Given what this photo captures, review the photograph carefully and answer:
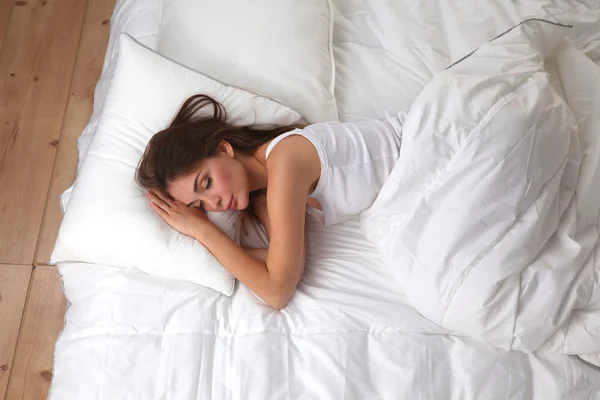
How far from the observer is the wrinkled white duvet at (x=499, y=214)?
3.36 ft

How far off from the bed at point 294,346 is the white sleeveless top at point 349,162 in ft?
0.27

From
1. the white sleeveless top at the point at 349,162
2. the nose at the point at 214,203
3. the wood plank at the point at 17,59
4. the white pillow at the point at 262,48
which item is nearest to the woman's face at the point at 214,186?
the nose at the point at 214,203

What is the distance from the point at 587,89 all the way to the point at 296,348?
85 centimetres

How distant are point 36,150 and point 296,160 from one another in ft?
3.54

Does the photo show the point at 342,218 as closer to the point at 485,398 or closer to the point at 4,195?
the point at 485,398

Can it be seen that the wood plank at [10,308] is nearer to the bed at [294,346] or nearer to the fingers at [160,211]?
the bed at [294,346]

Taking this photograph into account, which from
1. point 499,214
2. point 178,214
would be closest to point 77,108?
point 178,214

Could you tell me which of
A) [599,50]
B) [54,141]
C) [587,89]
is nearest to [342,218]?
[587,89]

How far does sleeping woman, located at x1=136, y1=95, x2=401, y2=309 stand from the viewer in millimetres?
1130

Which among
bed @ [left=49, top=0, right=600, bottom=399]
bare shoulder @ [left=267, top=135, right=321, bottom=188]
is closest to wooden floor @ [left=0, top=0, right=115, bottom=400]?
bed @ [left=49, top=0, right=600, bottom=399]

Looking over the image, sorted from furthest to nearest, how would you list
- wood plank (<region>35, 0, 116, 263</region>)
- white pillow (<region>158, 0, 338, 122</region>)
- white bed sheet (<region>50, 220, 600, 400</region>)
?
1. wood plank (<region>35, 0, 116, 263</region>)
2. white pillow (<region>158, 0, 338, 122</region>)
3. white bed sheet (<region>50, 220, 600, 400</region>)

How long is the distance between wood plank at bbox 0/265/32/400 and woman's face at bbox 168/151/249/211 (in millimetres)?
725

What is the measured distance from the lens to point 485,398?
39.8 inches

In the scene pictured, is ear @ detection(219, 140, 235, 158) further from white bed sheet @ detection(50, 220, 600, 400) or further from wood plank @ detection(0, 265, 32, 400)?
wood plank @ detection(0, 265, 32, 400)
